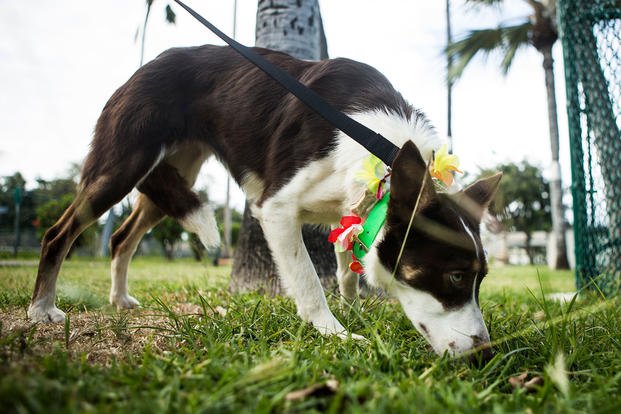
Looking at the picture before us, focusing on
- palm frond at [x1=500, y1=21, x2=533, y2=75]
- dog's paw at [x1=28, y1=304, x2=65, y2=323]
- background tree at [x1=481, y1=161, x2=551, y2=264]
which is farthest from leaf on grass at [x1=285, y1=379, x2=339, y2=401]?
background tree at [x1=481, y1=161, x2=551, y2=264]

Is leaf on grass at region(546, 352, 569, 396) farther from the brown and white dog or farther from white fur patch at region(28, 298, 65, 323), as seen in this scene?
white fur patch at region(28, 298, 65, 323)

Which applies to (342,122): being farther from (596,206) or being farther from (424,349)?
(596,206)

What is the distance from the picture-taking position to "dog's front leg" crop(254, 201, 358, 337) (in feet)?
7.41

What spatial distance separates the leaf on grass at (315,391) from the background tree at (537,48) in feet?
44.9

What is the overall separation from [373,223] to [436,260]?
32cm

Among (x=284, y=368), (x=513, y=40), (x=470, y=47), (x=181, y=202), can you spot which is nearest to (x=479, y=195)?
(x=284, y=368)

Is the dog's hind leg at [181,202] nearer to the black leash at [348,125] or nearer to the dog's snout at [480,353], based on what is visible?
the black leash at [348,125]

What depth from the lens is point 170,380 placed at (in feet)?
4.19

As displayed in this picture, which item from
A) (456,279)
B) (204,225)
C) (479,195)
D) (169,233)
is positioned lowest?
(456,279)

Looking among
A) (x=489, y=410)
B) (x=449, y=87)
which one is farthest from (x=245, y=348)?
(x=449, y=87)

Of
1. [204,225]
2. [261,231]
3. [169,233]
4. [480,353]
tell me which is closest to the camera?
[480,353]

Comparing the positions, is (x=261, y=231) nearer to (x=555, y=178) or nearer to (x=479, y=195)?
(x=479, y=195)

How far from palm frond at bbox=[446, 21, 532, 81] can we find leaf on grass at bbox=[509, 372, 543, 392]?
13.1 m

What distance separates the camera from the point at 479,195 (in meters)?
2.20
